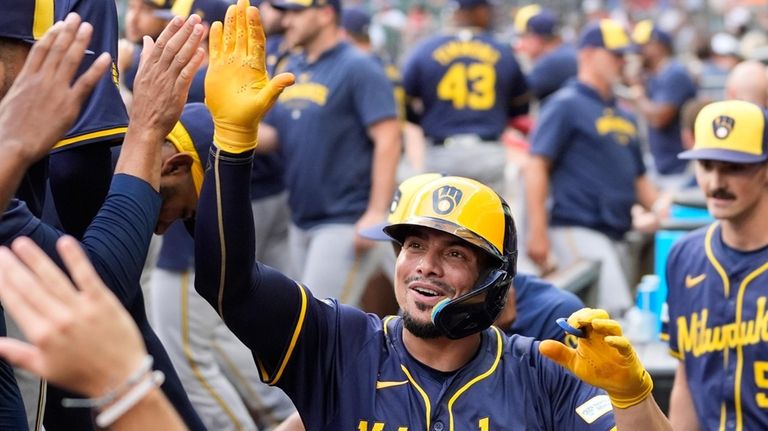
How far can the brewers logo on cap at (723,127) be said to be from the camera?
4.75 meters

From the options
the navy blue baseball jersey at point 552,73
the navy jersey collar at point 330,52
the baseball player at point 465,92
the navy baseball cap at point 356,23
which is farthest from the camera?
the navy baseball cap at point 356,23

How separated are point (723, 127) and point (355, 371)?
7.15ft

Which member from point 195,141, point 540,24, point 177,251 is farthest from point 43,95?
point 540,24

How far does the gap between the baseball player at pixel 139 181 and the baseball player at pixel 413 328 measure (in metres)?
0.08

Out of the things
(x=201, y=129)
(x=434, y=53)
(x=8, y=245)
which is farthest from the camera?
(x=434, y=53)

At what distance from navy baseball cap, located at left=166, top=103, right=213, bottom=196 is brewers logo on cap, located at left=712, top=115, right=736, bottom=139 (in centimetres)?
202

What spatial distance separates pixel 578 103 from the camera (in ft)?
25.7

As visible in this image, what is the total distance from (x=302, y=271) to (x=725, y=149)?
288 cm

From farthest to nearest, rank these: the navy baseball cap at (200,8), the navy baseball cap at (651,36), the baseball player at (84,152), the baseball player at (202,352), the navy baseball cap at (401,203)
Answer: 1. the navy baseball cap at (651,36)
2. the baseball player at (202,352)
3. the navy baseball cap at (200,8)
4. the navy baseball cap at (401,203)
5. the baseball player at (84,152)

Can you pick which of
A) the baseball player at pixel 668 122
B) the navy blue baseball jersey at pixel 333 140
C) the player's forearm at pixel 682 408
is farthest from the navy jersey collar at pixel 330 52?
the baseball player at pixel 668 122

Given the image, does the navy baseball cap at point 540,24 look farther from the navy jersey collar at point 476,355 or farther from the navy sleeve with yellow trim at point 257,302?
the navy sleeve with yellow trim at point 257,302

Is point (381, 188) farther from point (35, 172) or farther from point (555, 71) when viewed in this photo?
point (555, 71)

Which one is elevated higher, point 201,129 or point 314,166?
point 201,129

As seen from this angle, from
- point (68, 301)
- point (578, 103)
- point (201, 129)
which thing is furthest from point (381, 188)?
point (68, 301)
